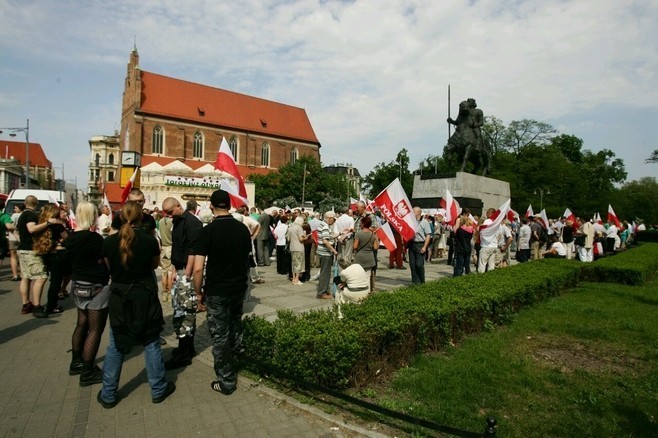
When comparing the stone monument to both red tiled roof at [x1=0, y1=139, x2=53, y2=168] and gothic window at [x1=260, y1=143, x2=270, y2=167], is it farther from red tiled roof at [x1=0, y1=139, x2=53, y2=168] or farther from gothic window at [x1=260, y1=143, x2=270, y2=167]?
red tiled roof at [x1=0, y1=139, x2=53, y2=168]

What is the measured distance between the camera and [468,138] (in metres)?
19.2

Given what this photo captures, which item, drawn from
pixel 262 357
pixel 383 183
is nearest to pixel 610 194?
pixel 383 183

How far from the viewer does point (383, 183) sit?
6775 cm

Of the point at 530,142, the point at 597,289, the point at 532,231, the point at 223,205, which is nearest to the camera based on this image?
the point at 223,205

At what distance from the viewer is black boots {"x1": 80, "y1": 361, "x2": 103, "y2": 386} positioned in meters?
4.47

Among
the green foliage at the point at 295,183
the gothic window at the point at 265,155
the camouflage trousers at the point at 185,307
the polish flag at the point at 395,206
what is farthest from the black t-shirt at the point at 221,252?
the gothic window at the point at 265,155

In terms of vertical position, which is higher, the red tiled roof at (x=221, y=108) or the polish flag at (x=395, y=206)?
the red tiled roof at (x=221, y=108)

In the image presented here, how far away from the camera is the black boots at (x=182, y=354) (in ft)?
16.4

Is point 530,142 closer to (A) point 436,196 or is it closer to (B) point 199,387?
(A) point 436,196

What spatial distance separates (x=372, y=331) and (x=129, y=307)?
2412 mm

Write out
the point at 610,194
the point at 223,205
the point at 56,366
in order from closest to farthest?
the point at 223,205 < the point at 56,366 < the point at 610,194

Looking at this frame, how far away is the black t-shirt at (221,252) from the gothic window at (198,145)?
62349 millimetres

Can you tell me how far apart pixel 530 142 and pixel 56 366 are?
66.1 metres

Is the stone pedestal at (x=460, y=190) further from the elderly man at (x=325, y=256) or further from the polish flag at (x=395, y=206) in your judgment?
the elderly man at (x=325, y=256)
